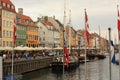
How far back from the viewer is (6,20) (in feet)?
288

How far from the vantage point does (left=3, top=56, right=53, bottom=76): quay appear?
176 feet

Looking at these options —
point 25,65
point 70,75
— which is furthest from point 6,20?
point 70,75

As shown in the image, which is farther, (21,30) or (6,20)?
(21,30)

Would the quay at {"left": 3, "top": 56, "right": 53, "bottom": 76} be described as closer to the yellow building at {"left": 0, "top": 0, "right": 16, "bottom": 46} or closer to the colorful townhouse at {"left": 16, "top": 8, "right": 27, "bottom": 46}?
the yellow building at {"left": 0, "top": 0, "right": 16, "bottom": 46}

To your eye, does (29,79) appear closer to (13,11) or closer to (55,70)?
(55,70)

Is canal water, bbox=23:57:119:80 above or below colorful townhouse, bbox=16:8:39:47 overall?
below

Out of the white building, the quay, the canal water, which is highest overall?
the white building

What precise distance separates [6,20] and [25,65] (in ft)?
88.6

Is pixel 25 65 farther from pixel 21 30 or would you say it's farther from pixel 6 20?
pixel 21 30

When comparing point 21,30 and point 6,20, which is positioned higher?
point 6,20

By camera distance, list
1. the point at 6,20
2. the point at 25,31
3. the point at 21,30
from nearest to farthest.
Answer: the point at 6,20
the point at 21,30
the point at 25,31

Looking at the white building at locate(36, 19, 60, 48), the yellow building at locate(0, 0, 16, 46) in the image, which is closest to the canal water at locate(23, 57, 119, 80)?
the yellow building at locate(0, 0, 16, 46)

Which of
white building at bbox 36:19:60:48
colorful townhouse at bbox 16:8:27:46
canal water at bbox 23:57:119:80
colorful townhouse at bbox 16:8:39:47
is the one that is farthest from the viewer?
white building at bbox 36:19:60:48

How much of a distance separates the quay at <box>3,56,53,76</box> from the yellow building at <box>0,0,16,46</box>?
12643mm
